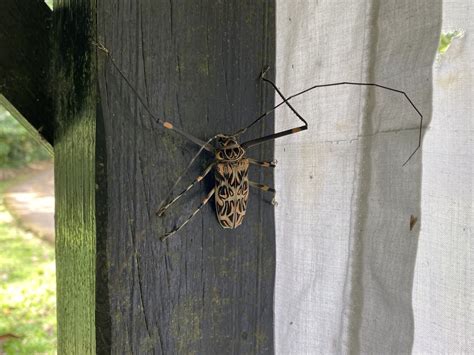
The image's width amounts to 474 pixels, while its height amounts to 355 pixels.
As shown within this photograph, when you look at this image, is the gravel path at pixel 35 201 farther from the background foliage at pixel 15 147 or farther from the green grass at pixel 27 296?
the green grass at pixel 27 296

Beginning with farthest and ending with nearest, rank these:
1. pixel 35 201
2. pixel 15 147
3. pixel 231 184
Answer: pixel 35 201 < pixel 15 147 < pixel 231 184

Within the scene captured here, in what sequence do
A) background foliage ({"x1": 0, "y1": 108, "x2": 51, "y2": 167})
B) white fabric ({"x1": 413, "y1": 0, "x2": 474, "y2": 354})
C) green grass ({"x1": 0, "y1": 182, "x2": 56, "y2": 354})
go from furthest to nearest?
background foliage ({"x1": 0, "y1": 108, "x2": 51, "y2": 167}) < green grass ({"x1": 0, "y1": 182, "x2": 56, "y2": 354}) < white fabric ({"x1": 413, "y1": 0, "x2": 474, "y2": 354})

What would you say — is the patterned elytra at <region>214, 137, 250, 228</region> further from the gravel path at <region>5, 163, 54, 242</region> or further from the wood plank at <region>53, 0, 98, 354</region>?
the gravel path at <region>5, 163, 54, 242</region>

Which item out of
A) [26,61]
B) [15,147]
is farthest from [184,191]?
[15,147]

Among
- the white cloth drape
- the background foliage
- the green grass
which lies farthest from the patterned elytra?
the background foliage

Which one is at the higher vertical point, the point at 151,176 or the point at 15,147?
the point at 15,147

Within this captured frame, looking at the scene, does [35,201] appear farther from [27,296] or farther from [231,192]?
[231,192]

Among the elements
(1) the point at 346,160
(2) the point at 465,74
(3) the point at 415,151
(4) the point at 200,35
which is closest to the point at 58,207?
(4) the point at 200,35

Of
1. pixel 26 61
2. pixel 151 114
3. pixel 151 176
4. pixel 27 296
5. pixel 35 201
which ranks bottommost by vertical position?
pixel 27 296
